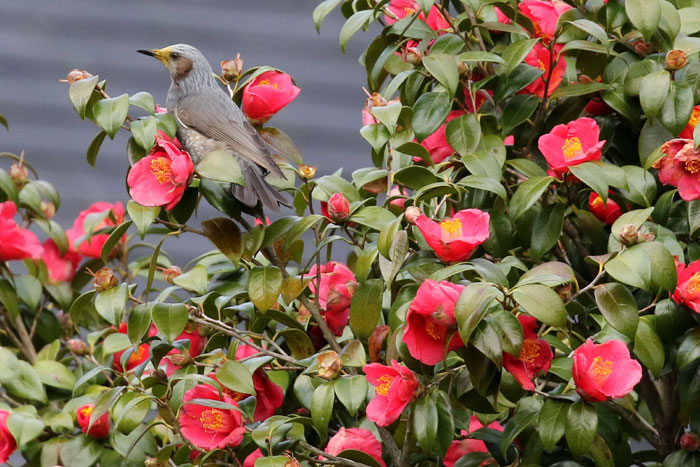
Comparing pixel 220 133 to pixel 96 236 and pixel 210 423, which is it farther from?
pixel 96 236

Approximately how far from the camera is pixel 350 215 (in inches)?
49.4

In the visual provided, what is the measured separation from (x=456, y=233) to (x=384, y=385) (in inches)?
8.1

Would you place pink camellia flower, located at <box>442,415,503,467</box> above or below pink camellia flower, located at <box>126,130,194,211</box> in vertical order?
below

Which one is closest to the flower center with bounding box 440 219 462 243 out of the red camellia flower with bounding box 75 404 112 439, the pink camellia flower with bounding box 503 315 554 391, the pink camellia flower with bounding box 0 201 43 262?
the pink camellia flower with bounding box 503 315 554 391

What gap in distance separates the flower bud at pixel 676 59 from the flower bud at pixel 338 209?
48 centimetres

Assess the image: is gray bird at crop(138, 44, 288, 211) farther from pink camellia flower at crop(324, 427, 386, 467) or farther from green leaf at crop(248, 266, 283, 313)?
pink camellia flower at crop(324, 427, 386, 467)

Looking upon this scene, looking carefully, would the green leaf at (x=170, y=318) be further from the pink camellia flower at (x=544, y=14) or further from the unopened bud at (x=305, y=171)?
the pink camellia flower at (x=544, y=14)

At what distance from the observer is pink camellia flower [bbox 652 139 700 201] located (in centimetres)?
117

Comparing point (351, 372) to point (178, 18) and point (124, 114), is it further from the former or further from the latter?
point (178, 18)

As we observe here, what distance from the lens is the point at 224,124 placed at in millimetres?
1286

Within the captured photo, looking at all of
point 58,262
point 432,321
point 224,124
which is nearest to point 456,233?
point 432,321

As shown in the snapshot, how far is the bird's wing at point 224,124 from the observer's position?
1.26 meters

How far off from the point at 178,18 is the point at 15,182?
1480mm

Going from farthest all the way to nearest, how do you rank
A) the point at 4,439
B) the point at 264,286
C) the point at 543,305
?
the point at 4,439
the point at 264,286
the point at 543,305
